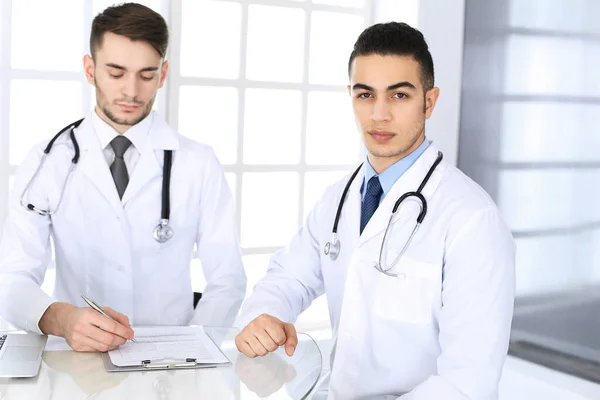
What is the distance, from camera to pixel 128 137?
2.19 metres

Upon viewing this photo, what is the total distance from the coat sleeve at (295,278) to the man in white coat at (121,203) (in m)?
0.24

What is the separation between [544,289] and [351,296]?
162 centimetres

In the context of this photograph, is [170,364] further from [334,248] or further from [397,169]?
[397,169]

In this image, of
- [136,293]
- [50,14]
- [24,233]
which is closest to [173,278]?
[136,293]

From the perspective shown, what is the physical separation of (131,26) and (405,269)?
1.04m

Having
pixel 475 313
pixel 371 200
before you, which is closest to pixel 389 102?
pixel 371 200

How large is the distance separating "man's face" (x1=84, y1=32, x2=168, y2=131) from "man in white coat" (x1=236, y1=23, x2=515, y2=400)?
642mm

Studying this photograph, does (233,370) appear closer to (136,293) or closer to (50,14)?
(136,293)

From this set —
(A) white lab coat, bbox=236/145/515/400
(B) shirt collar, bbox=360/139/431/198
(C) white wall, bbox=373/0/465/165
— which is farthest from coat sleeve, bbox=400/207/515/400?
(C) white wall, bbox=373/0/465/165

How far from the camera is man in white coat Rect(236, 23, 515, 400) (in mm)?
1529

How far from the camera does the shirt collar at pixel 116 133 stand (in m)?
2.18

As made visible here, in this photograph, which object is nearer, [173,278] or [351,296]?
[351,296]

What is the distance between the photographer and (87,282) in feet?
7.07

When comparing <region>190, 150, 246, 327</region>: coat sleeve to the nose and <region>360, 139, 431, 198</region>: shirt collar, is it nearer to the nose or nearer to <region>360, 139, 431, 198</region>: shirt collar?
the nose
